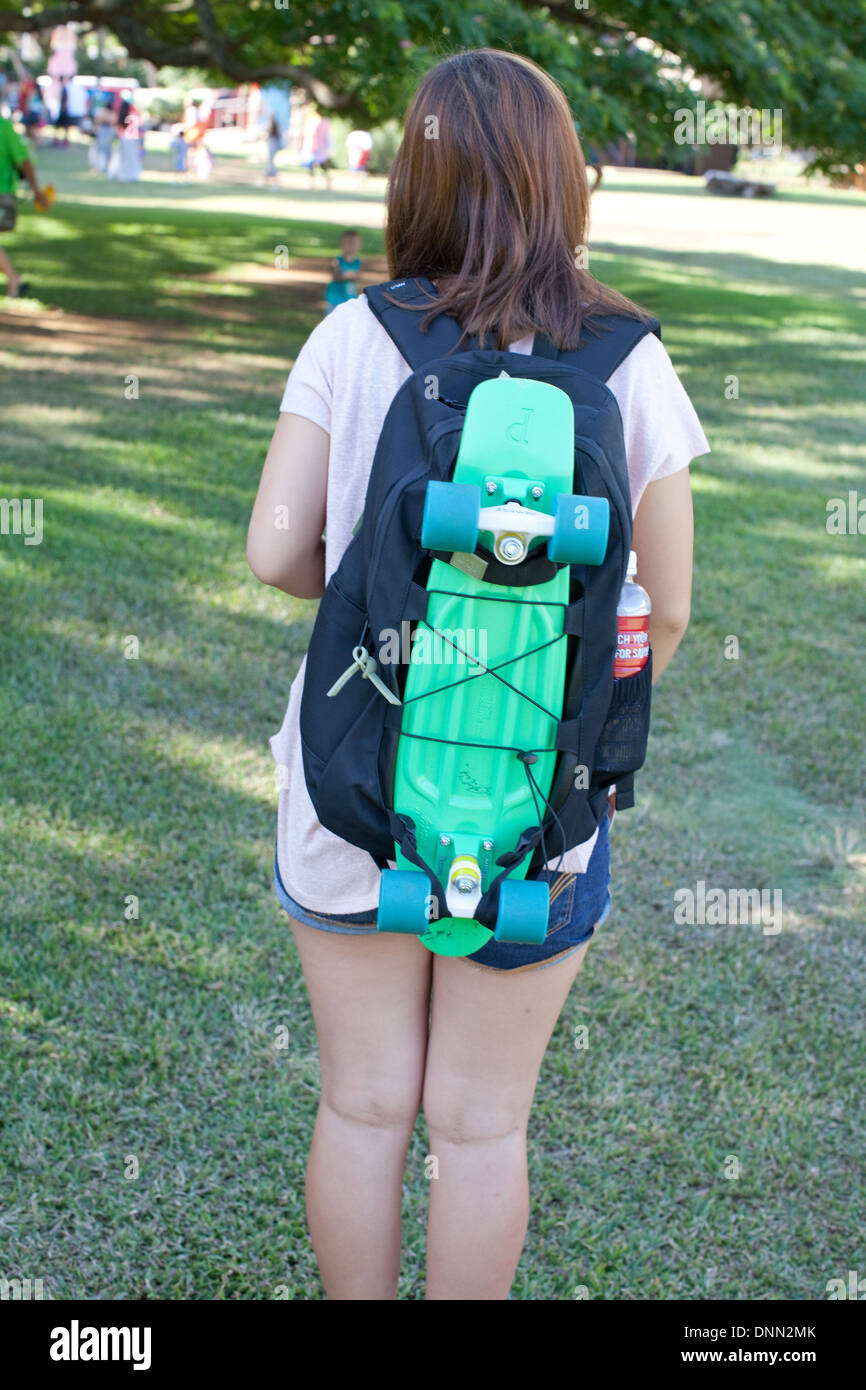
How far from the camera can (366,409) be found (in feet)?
5.28

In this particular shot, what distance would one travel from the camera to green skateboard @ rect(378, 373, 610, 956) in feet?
4.56

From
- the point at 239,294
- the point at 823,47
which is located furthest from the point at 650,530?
the point at 239,294

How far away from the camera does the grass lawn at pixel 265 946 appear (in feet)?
8.44

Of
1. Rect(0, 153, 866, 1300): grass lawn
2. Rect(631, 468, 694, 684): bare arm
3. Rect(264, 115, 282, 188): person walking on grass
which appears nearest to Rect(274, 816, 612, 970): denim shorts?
Rect(631, 468, 694, 684): bare arm

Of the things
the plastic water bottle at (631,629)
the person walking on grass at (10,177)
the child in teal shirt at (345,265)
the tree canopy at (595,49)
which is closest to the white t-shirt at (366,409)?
the plastic water bottle at (631,629)

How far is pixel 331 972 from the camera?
5.98 feet

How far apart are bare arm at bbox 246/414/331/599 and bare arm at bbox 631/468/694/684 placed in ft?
1.42

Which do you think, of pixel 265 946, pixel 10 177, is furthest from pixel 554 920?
pixel 10 177

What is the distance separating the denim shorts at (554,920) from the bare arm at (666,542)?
0.30 metres

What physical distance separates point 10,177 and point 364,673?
39.3 ft

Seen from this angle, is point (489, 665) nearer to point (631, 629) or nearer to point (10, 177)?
point (631, 629)

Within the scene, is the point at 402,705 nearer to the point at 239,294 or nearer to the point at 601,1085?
the point at 601,1085

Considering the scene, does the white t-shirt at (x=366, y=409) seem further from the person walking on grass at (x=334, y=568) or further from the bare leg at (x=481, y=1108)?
the bare leg at (x=481, y=1108)

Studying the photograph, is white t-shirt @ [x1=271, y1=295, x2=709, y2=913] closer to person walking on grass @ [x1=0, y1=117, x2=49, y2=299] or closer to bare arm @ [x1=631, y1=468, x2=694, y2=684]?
bare arm @ [x1=631, y1=468, x2=694, y2=684]
